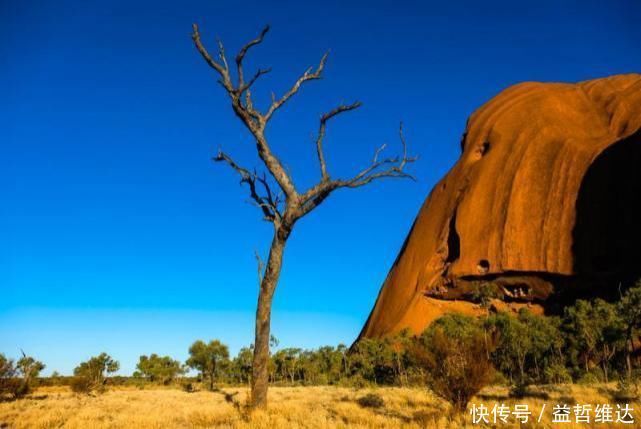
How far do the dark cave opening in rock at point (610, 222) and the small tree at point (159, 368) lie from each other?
51.0m

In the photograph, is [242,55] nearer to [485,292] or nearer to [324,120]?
[324,120]

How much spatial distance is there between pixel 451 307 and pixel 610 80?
166 ft

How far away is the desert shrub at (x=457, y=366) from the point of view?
32.1ft

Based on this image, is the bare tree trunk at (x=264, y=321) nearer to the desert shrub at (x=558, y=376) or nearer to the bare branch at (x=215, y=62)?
the bare branch at (x=215, y=62)

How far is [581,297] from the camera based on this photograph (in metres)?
53.4

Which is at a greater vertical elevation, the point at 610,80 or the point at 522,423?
the point at 610,80

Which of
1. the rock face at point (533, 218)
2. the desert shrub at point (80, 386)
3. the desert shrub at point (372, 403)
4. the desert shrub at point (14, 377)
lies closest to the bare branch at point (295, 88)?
the desert shrub at point (372, 403)

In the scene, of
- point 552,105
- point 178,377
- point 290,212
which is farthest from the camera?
point 552,105

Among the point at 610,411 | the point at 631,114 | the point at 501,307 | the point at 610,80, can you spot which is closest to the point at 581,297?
the point at 501,307

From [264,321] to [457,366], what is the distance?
14.1 ft

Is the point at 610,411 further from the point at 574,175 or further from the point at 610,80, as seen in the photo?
the point at 610,80

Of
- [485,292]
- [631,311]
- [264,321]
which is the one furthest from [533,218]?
[264,321]

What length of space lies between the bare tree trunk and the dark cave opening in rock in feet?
171

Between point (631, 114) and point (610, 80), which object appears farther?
point (610, 80)
